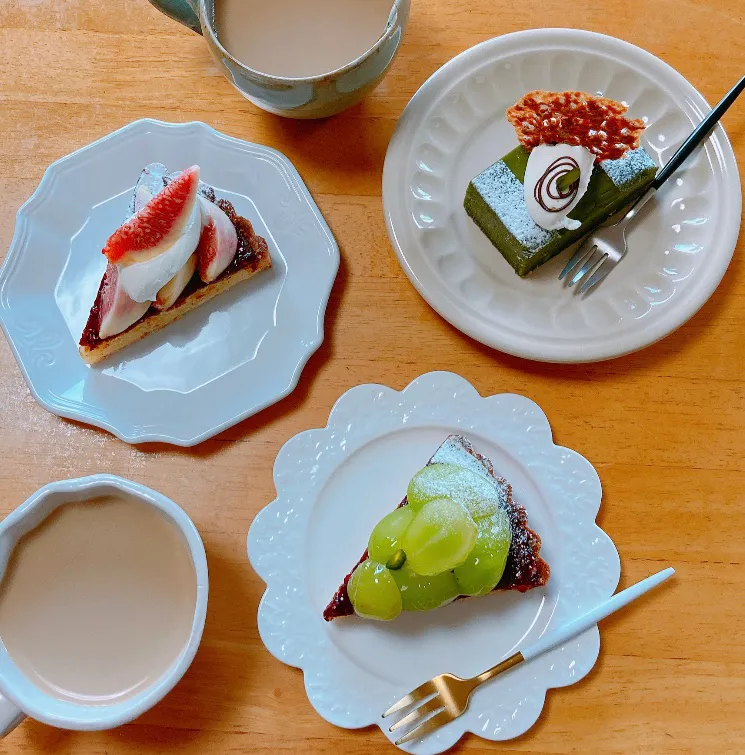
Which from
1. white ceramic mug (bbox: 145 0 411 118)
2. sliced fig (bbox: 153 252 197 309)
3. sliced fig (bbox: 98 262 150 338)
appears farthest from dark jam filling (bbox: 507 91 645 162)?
sliced fig (bbox: 98 262 150 338)

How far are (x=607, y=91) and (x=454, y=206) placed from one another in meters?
0.37

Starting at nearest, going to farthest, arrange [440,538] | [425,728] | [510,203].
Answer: [440,538]
[425,728]
[510,203]

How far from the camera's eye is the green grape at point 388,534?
1.19 meters

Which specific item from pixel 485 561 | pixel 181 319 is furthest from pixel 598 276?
pixel 181 319

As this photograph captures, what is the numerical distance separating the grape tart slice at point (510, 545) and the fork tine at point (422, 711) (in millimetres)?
172

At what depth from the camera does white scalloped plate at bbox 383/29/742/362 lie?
1.34m

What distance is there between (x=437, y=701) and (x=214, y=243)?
2.89 ft

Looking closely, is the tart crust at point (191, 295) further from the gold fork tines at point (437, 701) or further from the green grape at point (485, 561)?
the gold fork tines at point (437, 701)

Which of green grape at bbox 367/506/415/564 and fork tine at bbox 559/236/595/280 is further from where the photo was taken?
fork tine at bbox 559/236/595/280

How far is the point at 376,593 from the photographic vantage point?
1.19 m

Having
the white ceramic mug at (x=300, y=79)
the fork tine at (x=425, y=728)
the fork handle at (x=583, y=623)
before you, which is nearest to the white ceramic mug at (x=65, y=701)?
the fork tine at (x=425, y=728)

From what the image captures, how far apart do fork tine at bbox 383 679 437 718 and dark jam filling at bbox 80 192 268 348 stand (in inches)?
31.4

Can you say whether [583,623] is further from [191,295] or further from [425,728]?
[191,295]

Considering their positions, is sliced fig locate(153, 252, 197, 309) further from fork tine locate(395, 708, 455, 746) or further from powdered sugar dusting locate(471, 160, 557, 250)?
fork tine locate(395, 708, 455, 746)
